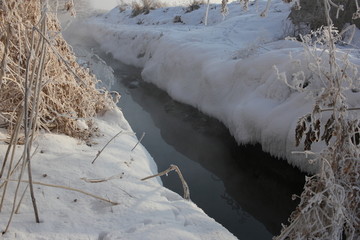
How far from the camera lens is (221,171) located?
462cm

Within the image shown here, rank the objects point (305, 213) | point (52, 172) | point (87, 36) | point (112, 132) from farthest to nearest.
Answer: point (87, 36) < point (112, 132) < point (52, 172) < point (305, 213)

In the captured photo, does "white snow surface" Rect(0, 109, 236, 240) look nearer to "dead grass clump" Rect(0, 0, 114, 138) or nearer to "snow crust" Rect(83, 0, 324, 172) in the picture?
"dead grass clump" Rect(0, 0, 114, 138)

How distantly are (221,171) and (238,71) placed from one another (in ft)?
7.03

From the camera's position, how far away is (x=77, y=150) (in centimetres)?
248

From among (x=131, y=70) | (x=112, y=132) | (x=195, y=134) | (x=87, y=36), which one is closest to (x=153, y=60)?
(x=131, y=70)

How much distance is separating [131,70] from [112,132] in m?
7.32

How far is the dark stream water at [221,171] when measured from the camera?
147 inches

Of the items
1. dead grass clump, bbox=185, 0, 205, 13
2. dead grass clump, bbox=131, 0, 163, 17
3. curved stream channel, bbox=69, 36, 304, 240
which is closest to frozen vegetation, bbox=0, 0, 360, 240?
curved stream channel, bbox=69, 36, 304, 240

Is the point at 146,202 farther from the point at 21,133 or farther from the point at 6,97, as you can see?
the point at 6,97

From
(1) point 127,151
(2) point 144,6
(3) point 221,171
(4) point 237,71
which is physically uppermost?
(2) point 144,6

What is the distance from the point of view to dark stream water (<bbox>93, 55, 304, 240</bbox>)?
3.73 metres

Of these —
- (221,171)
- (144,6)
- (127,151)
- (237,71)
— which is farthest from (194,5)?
(127,151)

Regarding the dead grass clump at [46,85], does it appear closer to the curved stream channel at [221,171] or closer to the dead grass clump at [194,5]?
the curved stream channel at [221,171]

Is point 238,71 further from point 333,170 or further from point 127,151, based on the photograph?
point 333,170
